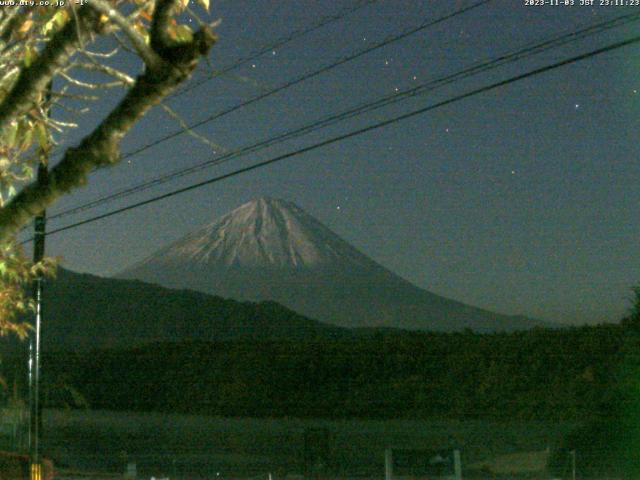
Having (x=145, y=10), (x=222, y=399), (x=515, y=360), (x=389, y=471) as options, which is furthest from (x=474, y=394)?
(x=145, y=10)

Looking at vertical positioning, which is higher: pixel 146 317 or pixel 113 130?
pixel 146 317

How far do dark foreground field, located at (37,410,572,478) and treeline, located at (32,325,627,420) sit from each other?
3.65 meters

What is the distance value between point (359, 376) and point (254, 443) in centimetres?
2339

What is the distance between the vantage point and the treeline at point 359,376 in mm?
46969

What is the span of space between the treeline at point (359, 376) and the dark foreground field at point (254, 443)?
3.65 m

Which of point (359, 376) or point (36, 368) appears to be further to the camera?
point (359, 376)

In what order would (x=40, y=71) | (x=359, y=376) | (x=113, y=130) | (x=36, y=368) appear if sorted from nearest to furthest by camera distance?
(x=113, y=130), (x=40, y=71), (x=36, y=368), (x=359, y=376)

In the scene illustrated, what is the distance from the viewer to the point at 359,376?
194 ft

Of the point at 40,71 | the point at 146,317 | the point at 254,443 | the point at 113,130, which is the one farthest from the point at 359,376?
the point at 113,130

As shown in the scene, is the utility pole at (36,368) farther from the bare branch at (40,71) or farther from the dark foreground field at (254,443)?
the bare branch at (40,71)

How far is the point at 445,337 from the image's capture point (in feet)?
205

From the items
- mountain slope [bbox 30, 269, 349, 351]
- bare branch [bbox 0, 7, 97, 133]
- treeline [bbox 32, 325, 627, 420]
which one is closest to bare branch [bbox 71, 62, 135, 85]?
bare branch [bbox 0, 7, 97, 133]

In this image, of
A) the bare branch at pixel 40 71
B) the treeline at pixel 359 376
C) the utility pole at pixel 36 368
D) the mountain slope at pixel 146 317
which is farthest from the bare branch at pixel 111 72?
the mountain slope at pixel 146 317

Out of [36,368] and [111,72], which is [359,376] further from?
[111,72]
